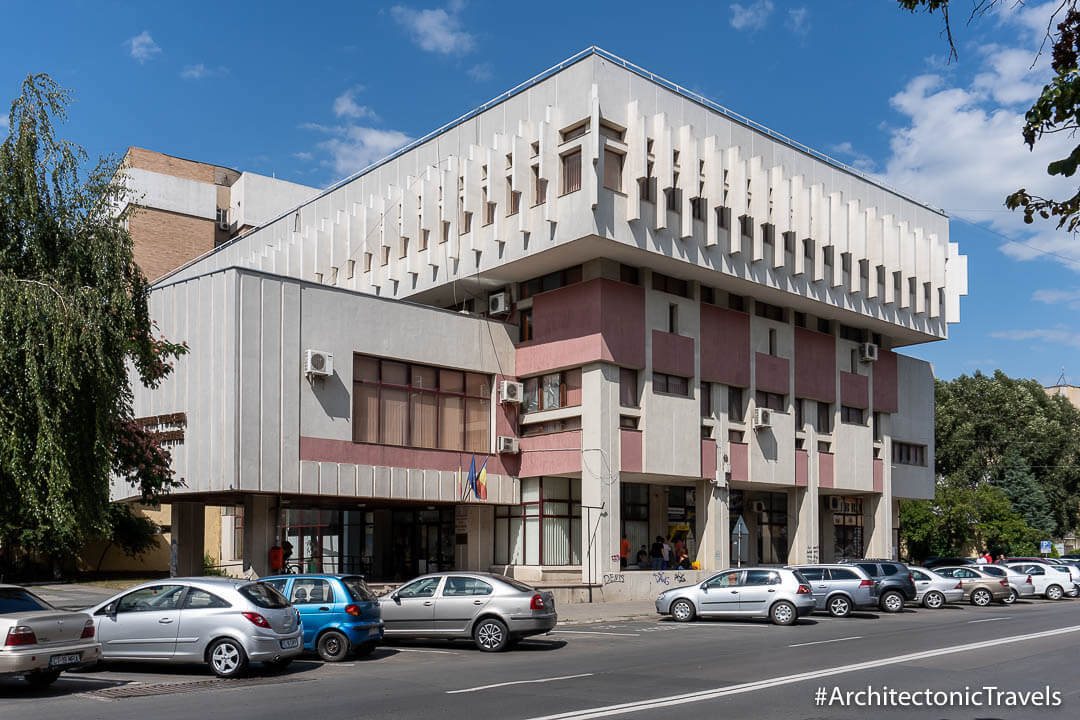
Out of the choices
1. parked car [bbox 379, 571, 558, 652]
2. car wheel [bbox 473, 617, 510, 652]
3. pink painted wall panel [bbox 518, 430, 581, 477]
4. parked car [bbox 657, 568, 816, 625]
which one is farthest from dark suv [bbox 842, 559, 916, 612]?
car wheel [bbox 473, 617, 510, 652]

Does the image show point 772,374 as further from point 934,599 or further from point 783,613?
point 783,613

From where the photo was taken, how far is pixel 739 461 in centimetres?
3891

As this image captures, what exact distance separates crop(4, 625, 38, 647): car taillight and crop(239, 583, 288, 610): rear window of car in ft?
9.91

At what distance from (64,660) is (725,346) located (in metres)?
28.9


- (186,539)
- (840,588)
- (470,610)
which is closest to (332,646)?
(470,610)

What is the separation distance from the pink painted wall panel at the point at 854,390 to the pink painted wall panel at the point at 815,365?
2.72ft

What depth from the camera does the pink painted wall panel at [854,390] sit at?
44.4m

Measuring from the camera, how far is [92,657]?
46.0 feet

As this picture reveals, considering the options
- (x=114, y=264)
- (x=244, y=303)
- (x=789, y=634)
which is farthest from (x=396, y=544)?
(x=114, y=264)

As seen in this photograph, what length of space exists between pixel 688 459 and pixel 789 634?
1430cm

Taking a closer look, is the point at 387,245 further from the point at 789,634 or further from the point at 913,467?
the point at 913,467

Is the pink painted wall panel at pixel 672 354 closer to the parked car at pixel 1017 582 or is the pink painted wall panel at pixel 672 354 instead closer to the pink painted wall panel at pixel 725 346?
the pink painted wall panel at pixel 725 346

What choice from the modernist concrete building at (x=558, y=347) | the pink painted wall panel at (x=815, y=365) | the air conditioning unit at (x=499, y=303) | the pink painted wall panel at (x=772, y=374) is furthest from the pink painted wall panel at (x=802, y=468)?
the air conditioning unit at (x=499, y=303)

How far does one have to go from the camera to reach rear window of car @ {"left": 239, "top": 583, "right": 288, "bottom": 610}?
608 inches
